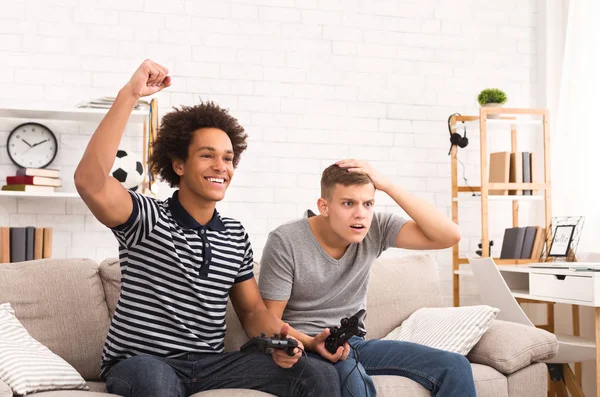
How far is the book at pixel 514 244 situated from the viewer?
4.00 meters

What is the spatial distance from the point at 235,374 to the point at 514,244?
2336mm

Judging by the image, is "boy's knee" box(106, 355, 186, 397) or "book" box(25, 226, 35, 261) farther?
"book" box(25, 226, 35, 261)

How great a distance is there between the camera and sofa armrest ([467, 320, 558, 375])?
2.54m

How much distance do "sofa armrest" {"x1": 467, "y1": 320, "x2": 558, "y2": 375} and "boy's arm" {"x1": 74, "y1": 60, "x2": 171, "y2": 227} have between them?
142cm

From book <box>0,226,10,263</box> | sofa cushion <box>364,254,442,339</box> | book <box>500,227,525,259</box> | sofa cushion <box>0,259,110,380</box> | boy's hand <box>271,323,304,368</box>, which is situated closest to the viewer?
boy's hand <box>271,323,304,368</box>

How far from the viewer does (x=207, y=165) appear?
2240 mm

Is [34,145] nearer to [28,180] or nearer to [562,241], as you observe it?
[28,180]

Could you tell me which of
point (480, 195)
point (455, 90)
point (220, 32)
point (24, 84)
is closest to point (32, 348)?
point (24, 84)

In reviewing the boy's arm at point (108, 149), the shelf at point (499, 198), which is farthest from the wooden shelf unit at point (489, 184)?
the boy's arm at point (108, 149)

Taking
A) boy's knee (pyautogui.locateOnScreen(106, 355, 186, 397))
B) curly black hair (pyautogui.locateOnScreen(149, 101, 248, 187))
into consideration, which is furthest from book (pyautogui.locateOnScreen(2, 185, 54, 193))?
boy's knee (pyautogui.locateOnScreen(106, 355, 186, 397))

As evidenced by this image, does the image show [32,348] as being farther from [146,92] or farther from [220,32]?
[220,32]

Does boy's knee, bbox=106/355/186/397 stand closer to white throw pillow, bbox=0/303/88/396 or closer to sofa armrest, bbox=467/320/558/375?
white throw pillow, bbox=0/303/88/396

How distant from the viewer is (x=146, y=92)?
1.93 m

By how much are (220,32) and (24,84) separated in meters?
1.10
